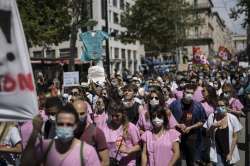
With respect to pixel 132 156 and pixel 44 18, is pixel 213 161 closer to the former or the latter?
pixel 132 156

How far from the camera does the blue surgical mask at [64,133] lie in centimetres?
434

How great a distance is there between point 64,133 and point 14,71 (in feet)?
1.92

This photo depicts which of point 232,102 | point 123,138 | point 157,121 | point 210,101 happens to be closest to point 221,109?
point 210,101

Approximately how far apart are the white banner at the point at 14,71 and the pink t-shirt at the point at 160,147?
281 centimetres

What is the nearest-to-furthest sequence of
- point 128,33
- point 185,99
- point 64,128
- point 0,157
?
1. point 64,128
2. point 0,157
3. point 185,99
4. point 128,33

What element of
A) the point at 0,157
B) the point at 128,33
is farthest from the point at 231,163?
the point at 128,33

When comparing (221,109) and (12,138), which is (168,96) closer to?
(221,109)

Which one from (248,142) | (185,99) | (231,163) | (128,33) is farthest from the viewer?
(128,33)

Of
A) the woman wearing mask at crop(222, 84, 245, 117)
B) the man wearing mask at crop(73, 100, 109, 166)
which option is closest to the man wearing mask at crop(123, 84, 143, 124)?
the woman wearing mask at crop(222, 84, 245, 117)

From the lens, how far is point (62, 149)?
448 centimetres

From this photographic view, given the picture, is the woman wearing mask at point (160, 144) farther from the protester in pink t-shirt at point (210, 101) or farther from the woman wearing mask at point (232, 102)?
the woman wearing mask at point (232, 102)

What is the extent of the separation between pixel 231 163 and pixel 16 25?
5450mm

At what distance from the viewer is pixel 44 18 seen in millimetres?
31391

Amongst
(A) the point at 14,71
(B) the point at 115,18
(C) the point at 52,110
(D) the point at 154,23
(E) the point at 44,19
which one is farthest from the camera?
(B) the point at 115,18
